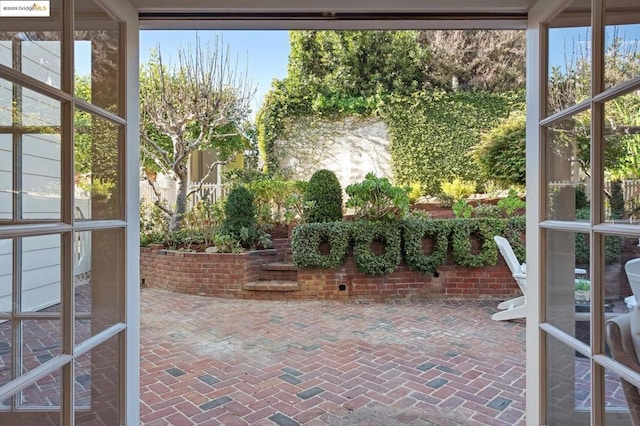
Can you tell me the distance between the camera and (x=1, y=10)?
1.02 metres

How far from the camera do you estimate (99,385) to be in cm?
123

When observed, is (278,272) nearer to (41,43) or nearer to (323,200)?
(323,200)

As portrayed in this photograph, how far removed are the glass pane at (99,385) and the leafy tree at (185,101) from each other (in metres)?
5.79

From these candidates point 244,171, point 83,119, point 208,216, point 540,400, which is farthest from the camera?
point 244,171

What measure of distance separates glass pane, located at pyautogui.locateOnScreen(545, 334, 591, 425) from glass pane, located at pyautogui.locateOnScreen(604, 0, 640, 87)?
82 centimetres

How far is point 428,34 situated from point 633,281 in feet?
31.2

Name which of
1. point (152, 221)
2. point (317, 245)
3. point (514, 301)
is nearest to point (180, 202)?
point (152, 221)

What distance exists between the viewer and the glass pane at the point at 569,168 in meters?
1.13

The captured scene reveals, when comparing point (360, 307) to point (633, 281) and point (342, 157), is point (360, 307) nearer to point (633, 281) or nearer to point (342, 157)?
point (633, 281)

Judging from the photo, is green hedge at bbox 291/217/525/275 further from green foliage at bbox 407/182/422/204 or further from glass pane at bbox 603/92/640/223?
glass pane at bbox 603/92/640/223

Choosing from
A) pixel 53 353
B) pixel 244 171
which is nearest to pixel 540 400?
pixel 53 353

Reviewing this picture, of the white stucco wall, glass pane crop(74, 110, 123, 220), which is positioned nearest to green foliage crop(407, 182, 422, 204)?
the white stucco wall

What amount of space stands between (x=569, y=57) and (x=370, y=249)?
171 inches

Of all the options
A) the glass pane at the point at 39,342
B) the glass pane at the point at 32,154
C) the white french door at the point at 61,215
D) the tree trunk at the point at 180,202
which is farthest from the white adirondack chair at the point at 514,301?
the tree trunk at the point at 180,202
